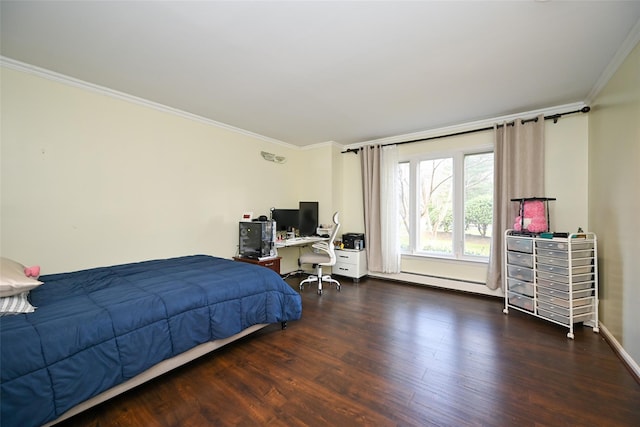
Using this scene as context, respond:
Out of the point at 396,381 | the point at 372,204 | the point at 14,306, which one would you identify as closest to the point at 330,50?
the point at 396,381

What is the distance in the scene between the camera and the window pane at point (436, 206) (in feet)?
13.1

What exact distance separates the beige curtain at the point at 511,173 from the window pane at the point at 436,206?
2.08 ft

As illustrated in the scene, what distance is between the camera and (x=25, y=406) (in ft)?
3.94

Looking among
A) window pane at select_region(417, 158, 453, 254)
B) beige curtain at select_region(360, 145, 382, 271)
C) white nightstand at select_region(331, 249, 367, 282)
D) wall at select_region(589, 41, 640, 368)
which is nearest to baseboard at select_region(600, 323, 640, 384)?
wall at select_region(589, 41, 640, 368)

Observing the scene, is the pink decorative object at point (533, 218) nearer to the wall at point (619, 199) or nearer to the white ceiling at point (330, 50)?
the wall at point (619, 199)

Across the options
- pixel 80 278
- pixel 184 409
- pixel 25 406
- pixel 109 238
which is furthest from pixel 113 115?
pixel 184 409

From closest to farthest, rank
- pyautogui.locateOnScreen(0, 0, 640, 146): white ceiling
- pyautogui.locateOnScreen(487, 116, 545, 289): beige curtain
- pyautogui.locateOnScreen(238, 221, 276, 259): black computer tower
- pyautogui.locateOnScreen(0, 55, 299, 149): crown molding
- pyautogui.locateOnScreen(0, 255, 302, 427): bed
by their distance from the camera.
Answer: pyautogui.locateOnScreen(0, 255, 302, 427): bed, pyautogui.locateOnScreen(0, 0, 640, 146): white ceiling, pyautogui.locateOnScreen(0, 55, 299, 149): crown molding, pyautogui.locateOnScreen(487, 116, 545, 289): beige curtain, pyautogui.locateOnScreen(238, 221, 276, 259): black computer tower

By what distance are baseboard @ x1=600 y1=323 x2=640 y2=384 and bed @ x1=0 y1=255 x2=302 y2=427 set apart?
2685mm

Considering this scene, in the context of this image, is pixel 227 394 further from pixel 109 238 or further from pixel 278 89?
pixel 278 89

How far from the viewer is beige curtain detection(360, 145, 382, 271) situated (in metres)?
4.45

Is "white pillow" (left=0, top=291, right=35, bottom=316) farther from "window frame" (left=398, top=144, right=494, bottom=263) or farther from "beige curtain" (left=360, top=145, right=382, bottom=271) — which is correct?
"window frame" (left=398, top=144, right=494, bottom=263)

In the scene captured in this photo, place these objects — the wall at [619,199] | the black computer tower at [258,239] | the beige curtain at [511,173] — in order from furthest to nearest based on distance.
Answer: the black computer tower at [258,239], the beige curtain at [511,173], the wall at [619,199]

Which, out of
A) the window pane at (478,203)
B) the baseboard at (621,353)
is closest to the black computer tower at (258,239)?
the window pane at (478,203)

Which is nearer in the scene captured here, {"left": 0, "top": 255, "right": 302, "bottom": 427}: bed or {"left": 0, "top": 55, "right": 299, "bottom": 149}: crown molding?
{"left": 0, "top": 255, "right": 302, "bottom": 427}: bed
